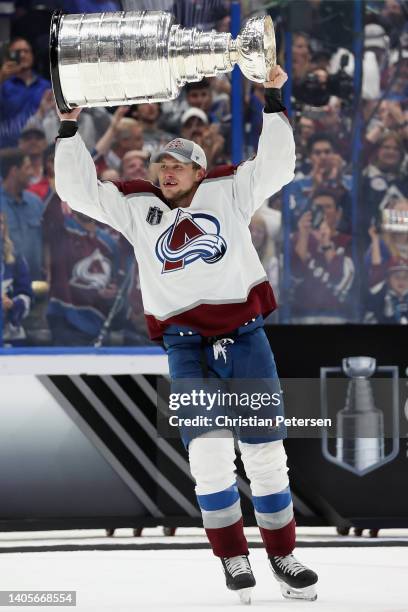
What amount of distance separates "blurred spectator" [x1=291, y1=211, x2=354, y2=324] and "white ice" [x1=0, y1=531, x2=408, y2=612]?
96.5 inches

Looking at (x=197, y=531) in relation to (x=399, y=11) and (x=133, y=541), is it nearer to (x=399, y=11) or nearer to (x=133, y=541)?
(x=133, y=541)

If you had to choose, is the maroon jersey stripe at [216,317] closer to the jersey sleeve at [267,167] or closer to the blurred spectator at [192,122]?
the jersey sleeve at [267,167]

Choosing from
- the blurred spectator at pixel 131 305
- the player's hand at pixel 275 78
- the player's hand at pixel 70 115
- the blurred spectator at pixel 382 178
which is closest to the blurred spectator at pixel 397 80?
the blurred spectator at pixel 382 178

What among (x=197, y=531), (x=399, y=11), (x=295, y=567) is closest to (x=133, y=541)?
(x=197, y=531)

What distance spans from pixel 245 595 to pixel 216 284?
2.74 feet

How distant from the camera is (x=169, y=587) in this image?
350 centimetres

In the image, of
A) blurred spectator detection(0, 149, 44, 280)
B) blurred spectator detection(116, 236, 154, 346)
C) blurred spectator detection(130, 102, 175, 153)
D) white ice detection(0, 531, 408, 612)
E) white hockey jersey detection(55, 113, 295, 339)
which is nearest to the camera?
white ice detection(0, 531, 408, 612)

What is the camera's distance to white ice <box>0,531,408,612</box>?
321 cm

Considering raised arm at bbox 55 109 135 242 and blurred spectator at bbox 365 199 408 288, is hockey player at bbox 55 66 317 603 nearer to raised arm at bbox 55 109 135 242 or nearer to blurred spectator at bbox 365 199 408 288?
raised arm at bbox 55 109 135 242

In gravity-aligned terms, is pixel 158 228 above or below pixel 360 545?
above

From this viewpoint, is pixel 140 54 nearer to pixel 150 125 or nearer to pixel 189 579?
pixel 189 579

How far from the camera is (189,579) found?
12.1ft

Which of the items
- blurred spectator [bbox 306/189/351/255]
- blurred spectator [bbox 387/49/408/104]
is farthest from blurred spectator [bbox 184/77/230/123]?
blurred spectator [bbox 387/49/408/104]

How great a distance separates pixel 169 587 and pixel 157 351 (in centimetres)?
285
